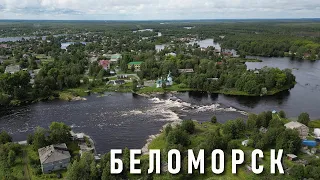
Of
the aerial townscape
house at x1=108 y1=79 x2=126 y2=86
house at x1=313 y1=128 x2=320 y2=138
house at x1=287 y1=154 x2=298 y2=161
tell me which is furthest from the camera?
house at x1=108 y1=79 x2=126 y2=86

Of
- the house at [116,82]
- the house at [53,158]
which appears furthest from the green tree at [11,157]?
the house at [116,82]

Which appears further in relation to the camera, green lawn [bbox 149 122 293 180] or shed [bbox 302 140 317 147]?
shed [bbox 302 140 317 147]

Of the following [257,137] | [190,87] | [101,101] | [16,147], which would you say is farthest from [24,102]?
[257,137]

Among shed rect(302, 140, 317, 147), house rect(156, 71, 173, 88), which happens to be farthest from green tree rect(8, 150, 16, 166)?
house rect(156, 71, 173, 88)

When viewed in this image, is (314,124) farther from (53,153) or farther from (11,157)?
(11,157)

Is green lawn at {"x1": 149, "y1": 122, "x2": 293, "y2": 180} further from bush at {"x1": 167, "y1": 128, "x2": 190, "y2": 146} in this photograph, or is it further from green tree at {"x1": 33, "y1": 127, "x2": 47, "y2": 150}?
green tree at {"x1": 33, "y1": 127, "x2": 47, "y2": 150}

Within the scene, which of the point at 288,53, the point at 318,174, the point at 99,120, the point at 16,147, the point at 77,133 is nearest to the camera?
the point at 318,174

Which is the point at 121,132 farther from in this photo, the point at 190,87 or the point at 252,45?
the point at 252,45
